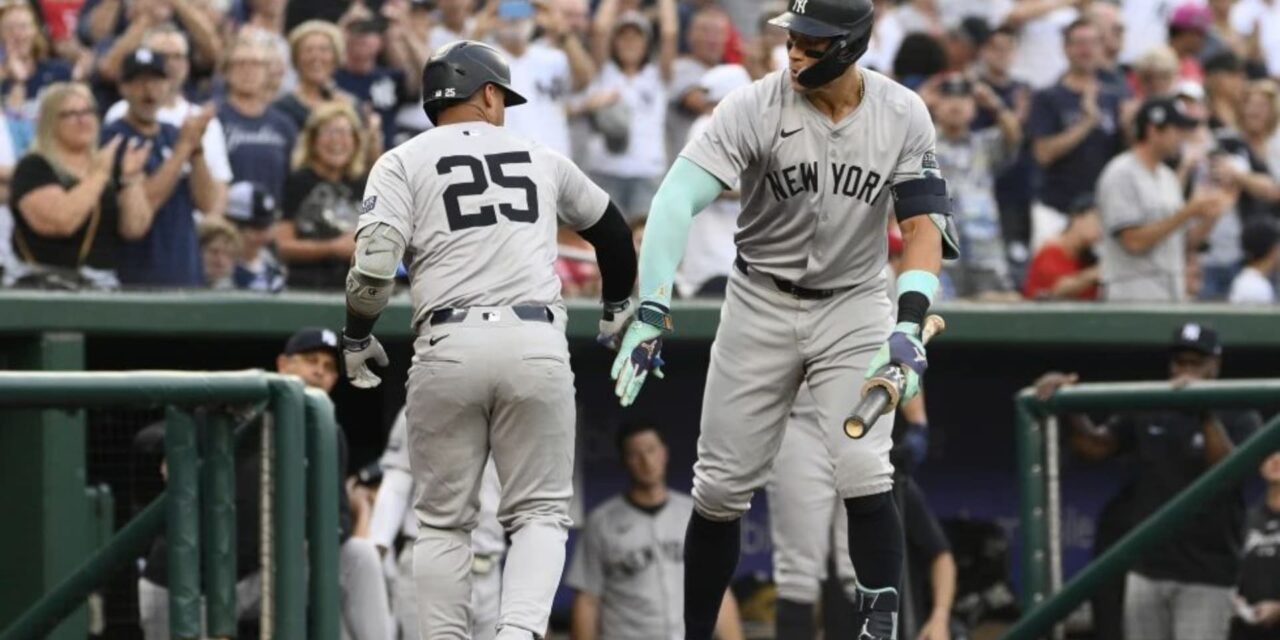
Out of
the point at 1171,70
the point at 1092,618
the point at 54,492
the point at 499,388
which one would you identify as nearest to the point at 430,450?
the point at 499,388

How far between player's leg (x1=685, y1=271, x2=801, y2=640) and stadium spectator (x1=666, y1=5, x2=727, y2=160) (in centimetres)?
502

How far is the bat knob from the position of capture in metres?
6.00

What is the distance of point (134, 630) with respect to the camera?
819cm

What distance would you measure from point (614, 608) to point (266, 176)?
2.46 meters

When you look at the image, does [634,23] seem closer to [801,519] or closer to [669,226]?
[801,519]

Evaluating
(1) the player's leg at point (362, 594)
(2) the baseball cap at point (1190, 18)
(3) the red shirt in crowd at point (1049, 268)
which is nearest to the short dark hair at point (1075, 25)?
(2) the baseball cap at point (1190, 18)

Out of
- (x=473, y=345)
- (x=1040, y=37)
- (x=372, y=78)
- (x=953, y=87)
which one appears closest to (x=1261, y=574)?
(x=953, y=87)

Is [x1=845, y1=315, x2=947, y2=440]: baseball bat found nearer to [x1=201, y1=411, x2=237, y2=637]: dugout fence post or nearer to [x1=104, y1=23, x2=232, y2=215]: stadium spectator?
[x1=201, y1=411, x2=237, y2=637]: dugout fence post

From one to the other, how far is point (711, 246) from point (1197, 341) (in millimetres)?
2299

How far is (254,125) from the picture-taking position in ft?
34.1

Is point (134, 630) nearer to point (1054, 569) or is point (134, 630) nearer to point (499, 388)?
point (499, 388)

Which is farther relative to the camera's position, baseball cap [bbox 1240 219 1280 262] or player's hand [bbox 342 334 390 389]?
baseball cap [bbox 1240 219 1280 262]

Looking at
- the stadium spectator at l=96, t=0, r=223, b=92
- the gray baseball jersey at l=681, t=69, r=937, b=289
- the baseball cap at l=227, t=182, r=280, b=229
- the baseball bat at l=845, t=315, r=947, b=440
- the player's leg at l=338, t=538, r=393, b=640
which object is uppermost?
the stadium spectator at l=96, t=0, r=223, b=92

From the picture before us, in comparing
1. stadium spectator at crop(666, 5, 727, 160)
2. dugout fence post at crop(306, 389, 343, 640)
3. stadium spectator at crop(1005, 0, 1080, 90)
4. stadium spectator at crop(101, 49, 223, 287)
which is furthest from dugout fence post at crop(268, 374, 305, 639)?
stadium spectator at crop(1005, 0, 1080, 90)
